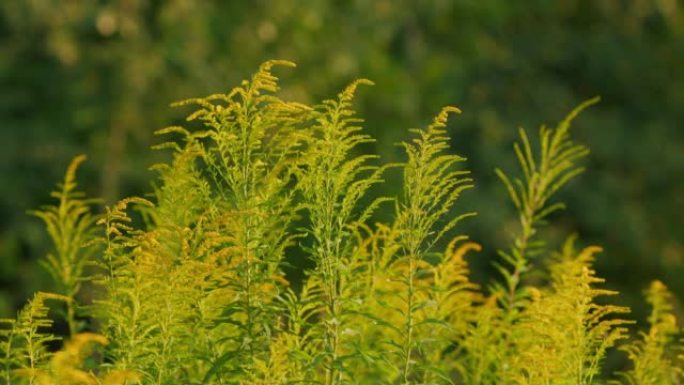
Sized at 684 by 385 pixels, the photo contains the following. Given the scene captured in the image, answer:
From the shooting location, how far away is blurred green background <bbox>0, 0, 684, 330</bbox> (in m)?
12.8

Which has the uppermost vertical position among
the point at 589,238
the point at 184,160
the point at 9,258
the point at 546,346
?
the point at 589,238

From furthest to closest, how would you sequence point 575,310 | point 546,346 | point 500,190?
point 500,190 → point 546,346 → point 575,310

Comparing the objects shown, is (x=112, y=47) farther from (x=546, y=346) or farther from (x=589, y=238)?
(x=546, y=346)

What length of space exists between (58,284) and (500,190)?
1025cm

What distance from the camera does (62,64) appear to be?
13484mm

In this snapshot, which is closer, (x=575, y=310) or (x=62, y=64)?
(x=575, y=310)

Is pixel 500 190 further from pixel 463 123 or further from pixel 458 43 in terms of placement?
pixel 458 43

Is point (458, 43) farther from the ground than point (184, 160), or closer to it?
farther from the ground

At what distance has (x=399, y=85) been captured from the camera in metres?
13.7

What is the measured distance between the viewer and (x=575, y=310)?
3.55 m

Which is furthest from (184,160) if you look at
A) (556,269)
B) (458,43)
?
(458,43)

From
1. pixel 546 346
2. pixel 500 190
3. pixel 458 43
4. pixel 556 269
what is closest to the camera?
pixel 546 346

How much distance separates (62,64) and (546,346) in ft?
33.3

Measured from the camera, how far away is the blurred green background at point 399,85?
42.1ft
